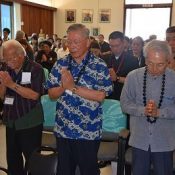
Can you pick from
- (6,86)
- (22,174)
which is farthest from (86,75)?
(22,174)

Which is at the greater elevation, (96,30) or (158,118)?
(96,30)

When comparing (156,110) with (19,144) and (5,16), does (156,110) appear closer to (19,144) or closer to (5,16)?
(19,144)

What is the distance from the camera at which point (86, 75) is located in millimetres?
2092

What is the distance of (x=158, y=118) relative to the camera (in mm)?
2123

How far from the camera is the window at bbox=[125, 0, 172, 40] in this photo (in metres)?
13.0

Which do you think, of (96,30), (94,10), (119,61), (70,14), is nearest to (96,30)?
(96,30)

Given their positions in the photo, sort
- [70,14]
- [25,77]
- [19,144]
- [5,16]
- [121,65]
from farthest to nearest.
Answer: [70,14], [5,16], [121,65], [19,144], [25,77]

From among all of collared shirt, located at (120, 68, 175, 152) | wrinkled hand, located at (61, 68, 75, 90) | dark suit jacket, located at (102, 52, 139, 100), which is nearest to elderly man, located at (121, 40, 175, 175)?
collared shirt, located at (120, 68, 175, 152)

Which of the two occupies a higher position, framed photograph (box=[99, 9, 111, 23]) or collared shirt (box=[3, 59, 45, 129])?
framed photograph (box=[99, 9, 111, 23])

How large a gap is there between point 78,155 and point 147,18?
39.2 ft

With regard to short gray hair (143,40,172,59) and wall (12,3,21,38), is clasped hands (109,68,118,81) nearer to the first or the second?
short gray hair (143,40,172,59)

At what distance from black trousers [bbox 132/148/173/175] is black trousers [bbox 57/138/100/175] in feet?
0.96

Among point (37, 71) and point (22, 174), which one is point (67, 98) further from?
point (22, 174)

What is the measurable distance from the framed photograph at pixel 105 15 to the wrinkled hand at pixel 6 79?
39.3 feet
